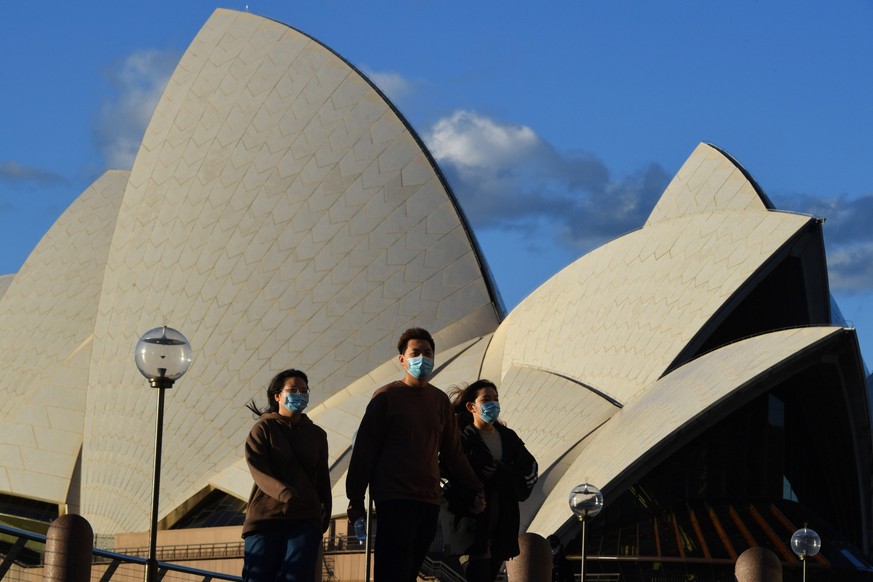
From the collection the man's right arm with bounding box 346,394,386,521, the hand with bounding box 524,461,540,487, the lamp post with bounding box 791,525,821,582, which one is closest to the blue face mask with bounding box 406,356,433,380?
the man's right arm with bounding box 346,394,386,521

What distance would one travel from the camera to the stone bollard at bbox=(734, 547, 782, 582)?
30.6 ft

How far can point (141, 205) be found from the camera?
26.2 m

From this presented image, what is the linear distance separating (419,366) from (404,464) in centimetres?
45

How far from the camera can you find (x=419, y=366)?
6.12 metres

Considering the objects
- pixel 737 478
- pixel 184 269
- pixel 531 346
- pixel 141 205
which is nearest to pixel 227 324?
pixel 184 269

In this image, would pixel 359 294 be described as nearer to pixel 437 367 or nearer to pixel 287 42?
pixel 437 367

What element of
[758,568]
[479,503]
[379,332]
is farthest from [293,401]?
[379,332]

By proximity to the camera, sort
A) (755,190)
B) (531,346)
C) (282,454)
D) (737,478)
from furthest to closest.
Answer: (755,190)
(531,346)
(737,478)
(282,454)

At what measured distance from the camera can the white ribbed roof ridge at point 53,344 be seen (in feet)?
81.1

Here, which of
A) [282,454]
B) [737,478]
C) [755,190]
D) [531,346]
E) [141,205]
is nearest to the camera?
[282,454]

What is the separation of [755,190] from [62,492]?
1347 cm

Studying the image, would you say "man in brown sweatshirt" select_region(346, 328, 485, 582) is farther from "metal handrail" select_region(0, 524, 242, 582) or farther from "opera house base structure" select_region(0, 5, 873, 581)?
"opera house base structure" select_region(0, 5, 873, 581)

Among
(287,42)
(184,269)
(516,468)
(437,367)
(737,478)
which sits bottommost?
(516,468)

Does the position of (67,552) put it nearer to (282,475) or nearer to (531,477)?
(282,475)
